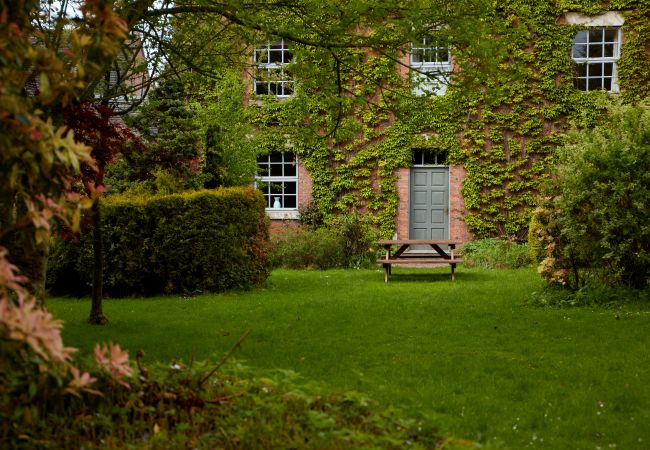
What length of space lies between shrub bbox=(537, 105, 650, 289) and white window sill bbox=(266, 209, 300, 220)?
9.48 m

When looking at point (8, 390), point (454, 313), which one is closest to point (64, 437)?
point (8, 390)

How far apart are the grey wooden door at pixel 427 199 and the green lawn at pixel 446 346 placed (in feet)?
22.3

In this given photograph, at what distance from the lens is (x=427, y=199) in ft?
61.8

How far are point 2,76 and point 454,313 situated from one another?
7568mm

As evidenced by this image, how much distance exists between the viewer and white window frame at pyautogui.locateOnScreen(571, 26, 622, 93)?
1842cm

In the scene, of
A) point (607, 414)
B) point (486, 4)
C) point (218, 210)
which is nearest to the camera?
point (607, 414)

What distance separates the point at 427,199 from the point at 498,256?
3525mm

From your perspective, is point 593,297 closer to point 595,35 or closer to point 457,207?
point 457,207

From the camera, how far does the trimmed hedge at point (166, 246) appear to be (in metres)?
11.2

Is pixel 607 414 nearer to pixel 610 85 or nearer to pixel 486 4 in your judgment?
pixel 486 4

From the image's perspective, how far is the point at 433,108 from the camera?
7977 mm

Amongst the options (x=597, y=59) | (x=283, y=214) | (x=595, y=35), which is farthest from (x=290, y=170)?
(x=595, y=35)

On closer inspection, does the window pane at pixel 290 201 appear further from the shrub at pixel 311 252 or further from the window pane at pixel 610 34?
the window pane at pixel 610 34

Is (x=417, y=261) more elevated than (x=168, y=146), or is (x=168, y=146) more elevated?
(x=168, y=146)
